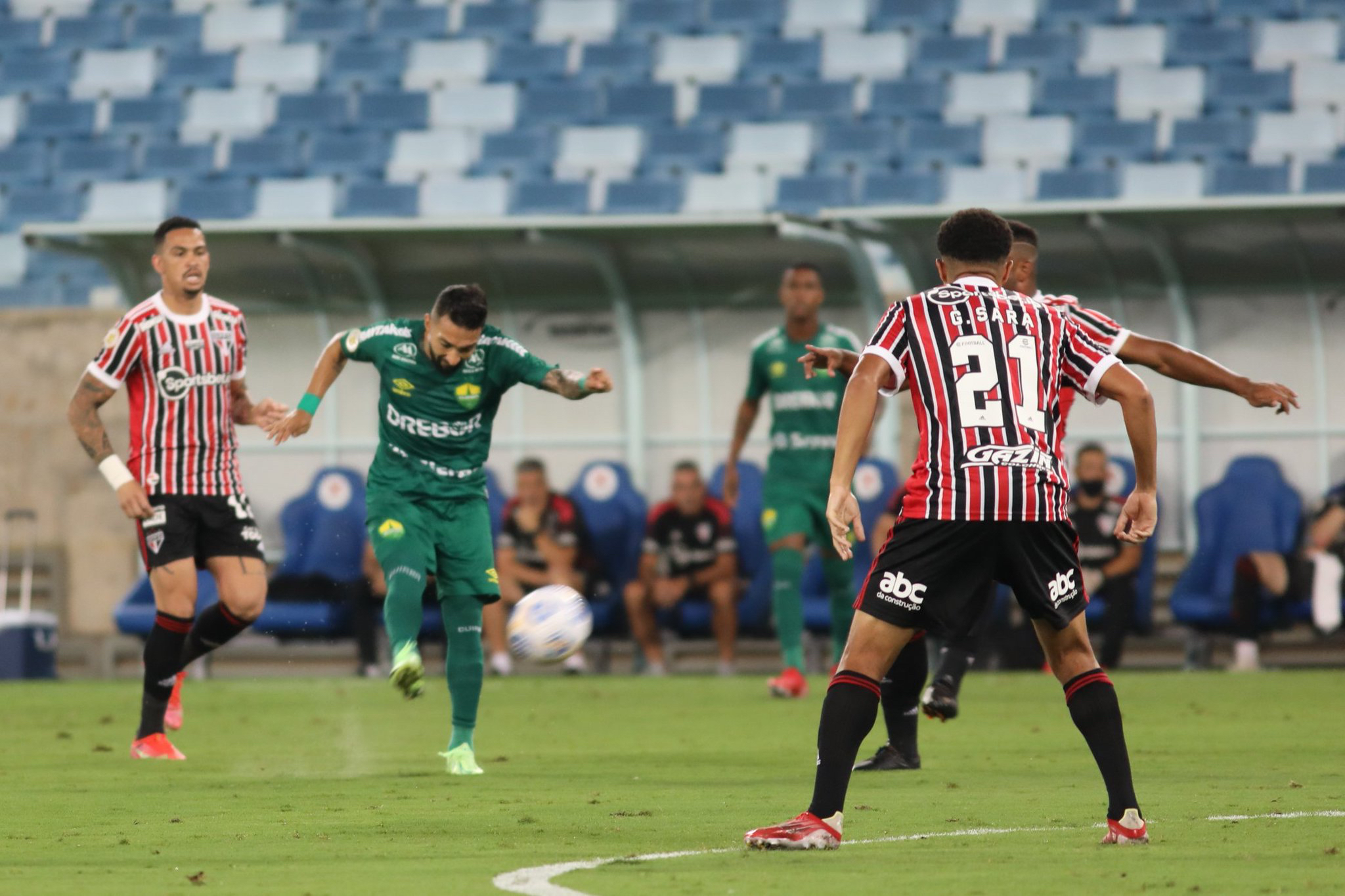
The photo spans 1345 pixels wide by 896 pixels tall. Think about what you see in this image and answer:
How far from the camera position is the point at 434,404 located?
8094 mm

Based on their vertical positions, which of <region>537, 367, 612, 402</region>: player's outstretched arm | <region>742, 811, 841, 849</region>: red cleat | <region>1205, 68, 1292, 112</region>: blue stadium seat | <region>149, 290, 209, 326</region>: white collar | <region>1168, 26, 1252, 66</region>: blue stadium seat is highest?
<region>1168, 26, 1252, 66</region>: blue stadium seat

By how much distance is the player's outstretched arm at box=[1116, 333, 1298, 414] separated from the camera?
5.35 m

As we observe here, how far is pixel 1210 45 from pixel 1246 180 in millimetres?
1904

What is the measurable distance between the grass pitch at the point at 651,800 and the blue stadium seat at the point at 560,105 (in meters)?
8.46

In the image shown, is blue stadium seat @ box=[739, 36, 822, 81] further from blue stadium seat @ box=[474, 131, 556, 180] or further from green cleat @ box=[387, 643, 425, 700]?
green cleat @ box=[387, 643, 425, 700]

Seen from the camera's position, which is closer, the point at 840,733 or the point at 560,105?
the point at 840,733

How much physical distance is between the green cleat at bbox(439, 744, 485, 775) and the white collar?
2.38m

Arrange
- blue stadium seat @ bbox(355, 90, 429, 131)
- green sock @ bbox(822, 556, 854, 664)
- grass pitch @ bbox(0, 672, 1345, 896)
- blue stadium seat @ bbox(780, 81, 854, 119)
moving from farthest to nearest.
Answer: blue stadium seat @ bbox(355, 90, 429, 131) → blue stadium seat @ bbox(780, 81, 854, 119) → green sock @ bbox(822, 556, 854, 664) → grass pitch @ bbox(0, 672, 1345, 896)

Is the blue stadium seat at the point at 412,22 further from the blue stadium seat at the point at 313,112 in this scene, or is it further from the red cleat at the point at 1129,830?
the red cleat at the point at 1129,830

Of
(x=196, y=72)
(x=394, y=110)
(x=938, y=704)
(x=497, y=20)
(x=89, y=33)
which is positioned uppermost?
(x=89, y=33)

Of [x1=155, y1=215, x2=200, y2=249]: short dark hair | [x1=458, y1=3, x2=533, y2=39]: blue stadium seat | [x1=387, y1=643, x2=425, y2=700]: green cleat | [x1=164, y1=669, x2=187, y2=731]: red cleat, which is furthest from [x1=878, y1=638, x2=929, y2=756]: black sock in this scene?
[x1=458, y1=3, x2=533, y2=39]: blue stadium seat

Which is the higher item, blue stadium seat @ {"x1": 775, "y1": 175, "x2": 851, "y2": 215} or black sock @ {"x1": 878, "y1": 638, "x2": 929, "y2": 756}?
blue stadium seat @ {"x1": 775, "y1": 175, "x2": 851, "y2": 215}

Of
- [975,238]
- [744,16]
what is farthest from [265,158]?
[975,238]

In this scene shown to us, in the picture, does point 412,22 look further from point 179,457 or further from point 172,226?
point 179,457
